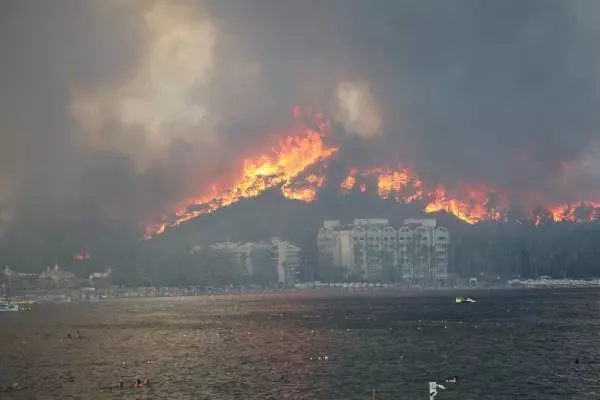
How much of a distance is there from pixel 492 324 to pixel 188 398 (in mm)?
98819

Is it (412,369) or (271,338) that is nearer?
(412,369)

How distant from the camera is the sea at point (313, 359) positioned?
8794cm

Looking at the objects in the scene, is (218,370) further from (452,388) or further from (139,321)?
(139,321)

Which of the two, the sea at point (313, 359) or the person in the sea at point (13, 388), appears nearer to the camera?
the sea at point (313, 359)

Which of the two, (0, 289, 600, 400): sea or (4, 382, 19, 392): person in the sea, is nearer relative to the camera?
(0, 289, 600, 400): sea

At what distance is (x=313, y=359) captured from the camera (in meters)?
113

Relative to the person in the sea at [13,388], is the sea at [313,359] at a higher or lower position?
higher

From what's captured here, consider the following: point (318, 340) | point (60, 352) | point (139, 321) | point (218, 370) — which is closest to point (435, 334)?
point (318, 340)

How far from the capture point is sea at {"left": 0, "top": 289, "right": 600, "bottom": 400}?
8794cm

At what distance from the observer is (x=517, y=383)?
90.9 meters

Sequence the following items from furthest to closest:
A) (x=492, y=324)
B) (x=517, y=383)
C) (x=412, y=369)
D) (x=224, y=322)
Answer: (x=224, y=322)
(x=492, y=324)
(x=412, y=369)
(x=517, y=383)

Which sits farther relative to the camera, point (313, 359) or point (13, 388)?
point (313, 359)

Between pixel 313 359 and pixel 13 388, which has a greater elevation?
pixel 313 359

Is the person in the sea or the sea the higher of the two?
the sea
